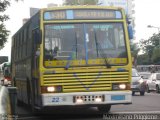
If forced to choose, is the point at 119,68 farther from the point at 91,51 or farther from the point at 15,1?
the point at 15,1

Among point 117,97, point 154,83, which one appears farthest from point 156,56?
point 117,97

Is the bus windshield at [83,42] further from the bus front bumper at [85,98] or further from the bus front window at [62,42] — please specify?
the bus front bumper at [85,98]

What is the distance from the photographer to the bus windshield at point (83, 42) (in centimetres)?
1478

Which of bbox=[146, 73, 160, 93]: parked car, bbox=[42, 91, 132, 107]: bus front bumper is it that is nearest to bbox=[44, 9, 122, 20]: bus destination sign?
bbox=[42, 91, 132, 107]: bus front bumper

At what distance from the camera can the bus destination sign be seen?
49.7 feet

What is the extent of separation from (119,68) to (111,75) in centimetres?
32

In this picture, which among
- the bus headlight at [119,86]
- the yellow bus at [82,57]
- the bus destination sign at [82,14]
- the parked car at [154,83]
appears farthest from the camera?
the parked car at [154,83]

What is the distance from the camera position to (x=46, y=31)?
1494cm

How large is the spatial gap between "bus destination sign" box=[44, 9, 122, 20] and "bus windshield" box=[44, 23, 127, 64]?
0.27 metres

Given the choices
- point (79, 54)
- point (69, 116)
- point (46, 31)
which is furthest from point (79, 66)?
point (69, 116)

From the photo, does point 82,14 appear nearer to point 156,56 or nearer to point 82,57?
point 82,57

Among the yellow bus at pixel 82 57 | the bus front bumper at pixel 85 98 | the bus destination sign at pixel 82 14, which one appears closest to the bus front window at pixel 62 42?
the yellow bus at pixel 82 57

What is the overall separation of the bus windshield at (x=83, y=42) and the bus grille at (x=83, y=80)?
0.46 meters

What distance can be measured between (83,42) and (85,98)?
5.25ft
